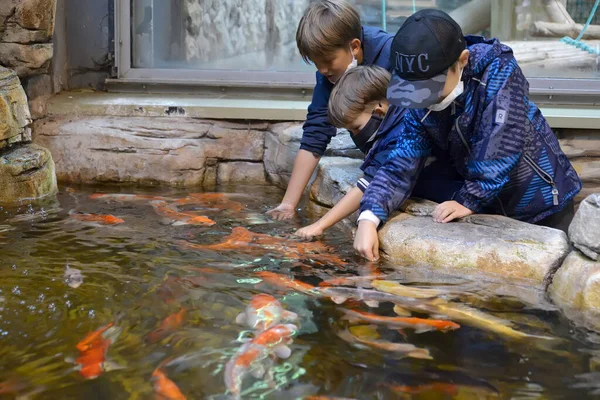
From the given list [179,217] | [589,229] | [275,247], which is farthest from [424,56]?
[179,217]

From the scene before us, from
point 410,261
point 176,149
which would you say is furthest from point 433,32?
point 176,149

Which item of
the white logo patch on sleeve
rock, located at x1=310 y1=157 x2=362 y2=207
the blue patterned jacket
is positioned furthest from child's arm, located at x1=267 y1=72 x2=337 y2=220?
the white logo patch on sleeve

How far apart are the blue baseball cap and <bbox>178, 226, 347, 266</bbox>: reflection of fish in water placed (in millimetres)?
807

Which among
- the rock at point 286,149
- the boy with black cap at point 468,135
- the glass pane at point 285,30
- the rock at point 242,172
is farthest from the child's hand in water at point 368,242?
the glass pane at point 285,30

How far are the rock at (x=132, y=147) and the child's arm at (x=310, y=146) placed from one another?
1143 mm

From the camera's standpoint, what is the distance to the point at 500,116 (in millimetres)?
3023

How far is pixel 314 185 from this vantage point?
14.4 feet

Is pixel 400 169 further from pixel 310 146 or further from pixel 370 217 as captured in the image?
pixel 310 146

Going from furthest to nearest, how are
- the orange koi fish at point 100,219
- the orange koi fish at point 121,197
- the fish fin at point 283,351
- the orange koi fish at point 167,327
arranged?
the orange koi fish at point 121,197 → the orange koi fish at point 100,219 → the orange koi fish at point 167,327 → the fish fin at point 283,351

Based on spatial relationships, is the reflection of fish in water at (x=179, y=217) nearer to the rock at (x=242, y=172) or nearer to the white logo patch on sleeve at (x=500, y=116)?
the rock at (x=242, y=172)

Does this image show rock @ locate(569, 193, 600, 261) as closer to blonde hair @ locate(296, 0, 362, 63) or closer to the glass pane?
blonde hair @ locate(296, 0, 362, 63)

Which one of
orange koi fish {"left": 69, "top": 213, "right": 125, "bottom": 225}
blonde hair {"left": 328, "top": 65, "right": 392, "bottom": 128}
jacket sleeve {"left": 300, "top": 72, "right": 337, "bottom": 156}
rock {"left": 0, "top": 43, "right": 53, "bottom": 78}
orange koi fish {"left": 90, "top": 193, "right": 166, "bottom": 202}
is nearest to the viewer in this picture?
blonde hair {"left": 328, "top": 65, "right": 392, "bottom": 128}

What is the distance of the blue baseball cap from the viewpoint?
279 cm

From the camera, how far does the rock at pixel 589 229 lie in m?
2.62
